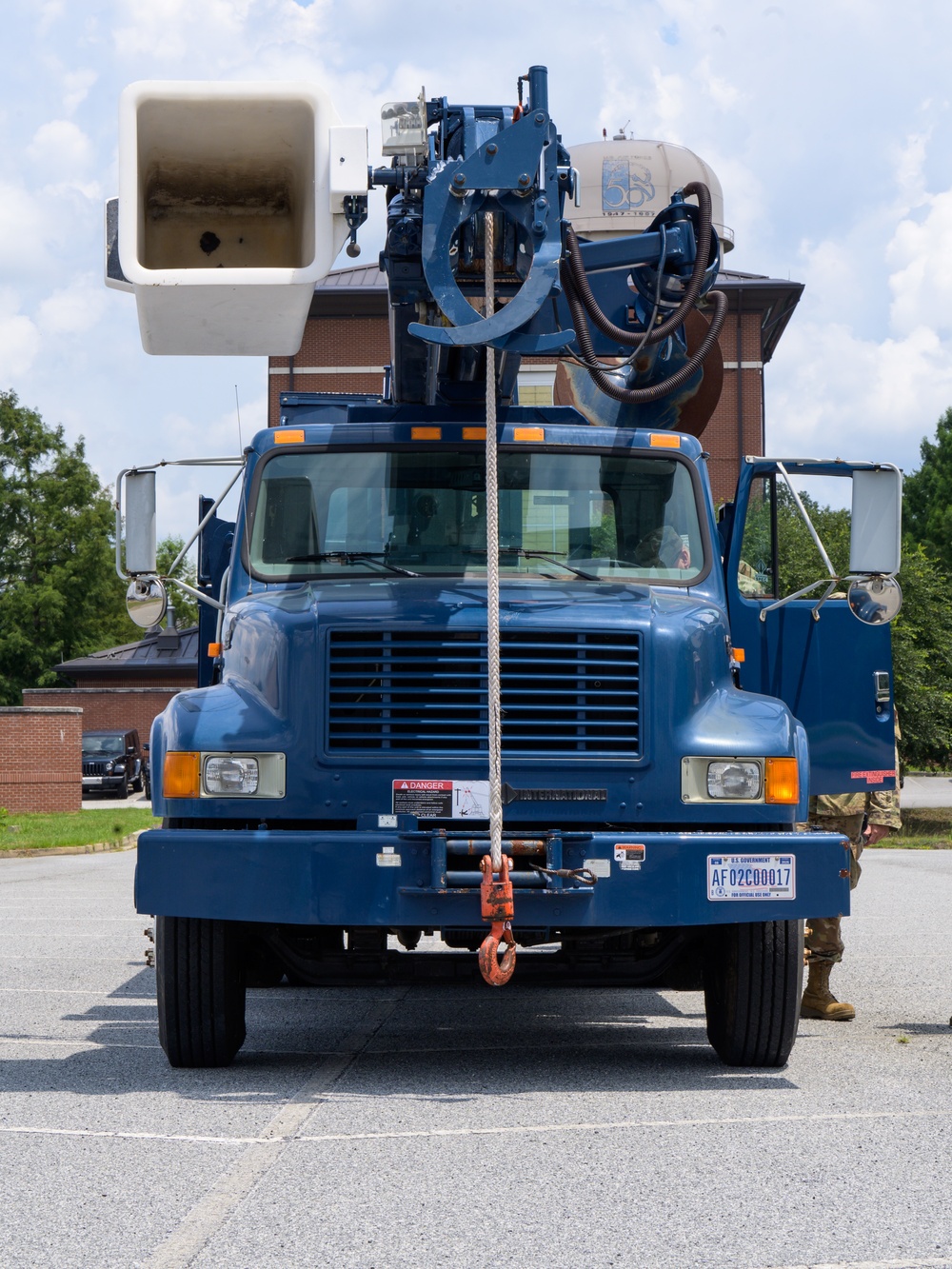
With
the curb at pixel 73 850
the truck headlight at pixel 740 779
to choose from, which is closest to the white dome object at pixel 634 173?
the curb at pixel 73 850

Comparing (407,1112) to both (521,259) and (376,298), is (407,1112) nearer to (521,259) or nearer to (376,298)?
(521,259)

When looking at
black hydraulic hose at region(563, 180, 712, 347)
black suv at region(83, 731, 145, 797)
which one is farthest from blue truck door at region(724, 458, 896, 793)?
black suv at region(83, 731, 145, 797)

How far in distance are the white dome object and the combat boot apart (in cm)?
2513

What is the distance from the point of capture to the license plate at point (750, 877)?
6.09 metres

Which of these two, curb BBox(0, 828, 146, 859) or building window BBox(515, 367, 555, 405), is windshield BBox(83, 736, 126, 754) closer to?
curb BBox(0, 828, 146, 859)

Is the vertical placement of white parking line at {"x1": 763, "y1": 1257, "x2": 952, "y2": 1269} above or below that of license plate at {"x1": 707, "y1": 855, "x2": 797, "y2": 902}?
below

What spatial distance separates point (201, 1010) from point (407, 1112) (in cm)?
110

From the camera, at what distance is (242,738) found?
6.28 metres

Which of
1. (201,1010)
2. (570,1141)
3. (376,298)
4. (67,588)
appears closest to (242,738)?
(201,1010)

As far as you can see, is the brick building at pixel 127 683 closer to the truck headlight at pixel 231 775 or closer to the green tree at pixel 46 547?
the green tree at pixel 46 547

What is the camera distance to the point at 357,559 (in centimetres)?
714

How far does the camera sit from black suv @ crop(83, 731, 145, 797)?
4150 centimetres

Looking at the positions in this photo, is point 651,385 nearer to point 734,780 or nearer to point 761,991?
point 734,780

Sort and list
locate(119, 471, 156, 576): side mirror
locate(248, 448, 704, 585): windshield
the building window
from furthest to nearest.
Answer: the building window < locate(119, 471, 156, 576): side mirror < locate(248, 448, 704, 585): windshield
